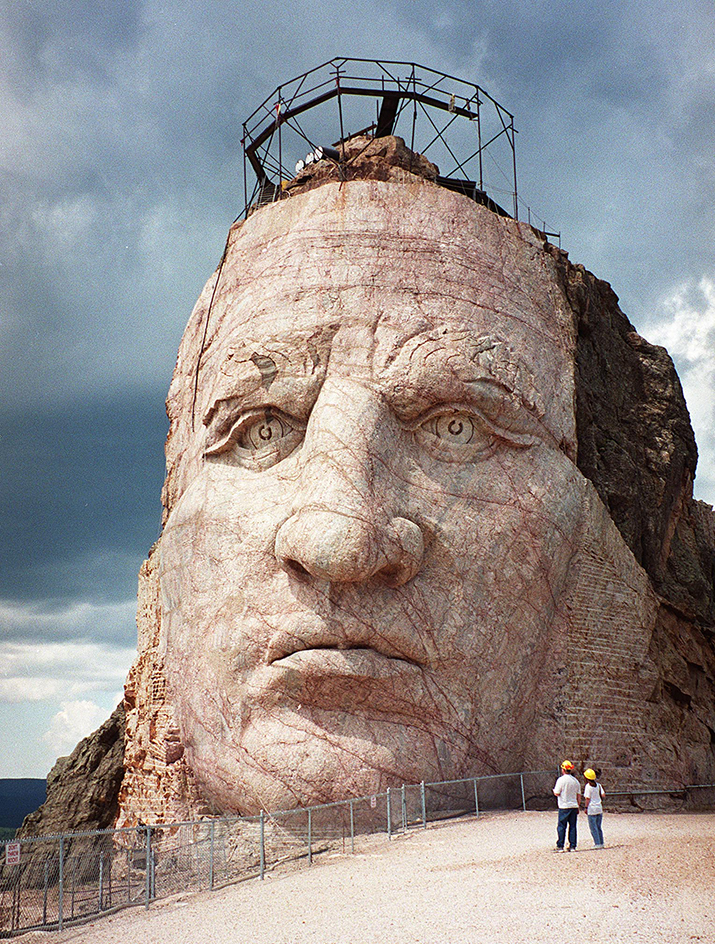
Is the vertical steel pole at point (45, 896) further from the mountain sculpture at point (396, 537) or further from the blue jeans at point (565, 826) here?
the blue jeans at point (565, 826)

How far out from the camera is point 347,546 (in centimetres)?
1112

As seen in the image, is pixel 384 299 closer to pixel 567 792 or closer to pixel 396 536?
pixel 396 536

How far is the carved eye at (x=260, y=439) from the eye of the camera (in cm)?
1265

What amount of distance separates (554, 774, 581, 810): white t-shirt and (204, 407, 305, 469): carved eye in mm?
5377

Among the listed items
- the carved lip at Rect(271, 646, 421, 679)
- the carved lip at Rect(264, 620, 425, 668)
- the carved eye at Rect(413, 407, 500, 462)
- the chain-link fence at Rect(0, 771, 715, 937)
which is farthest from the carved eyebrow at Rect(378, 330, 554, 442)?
the chain-link fence at Rect(0, 771, 715, 937)

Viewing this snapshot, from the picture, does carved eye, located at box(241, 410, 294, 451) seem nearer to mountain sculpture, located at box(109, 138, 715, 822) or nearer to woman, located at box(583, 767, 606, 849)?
mountain sculpture, located at box(109, 138, 715, 822)

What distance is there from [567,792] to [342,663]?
2.95 m

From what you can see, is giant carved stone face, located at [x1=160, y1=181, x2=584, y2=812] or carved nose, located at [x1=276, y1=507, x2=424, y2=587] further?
giant carved stone face, located at [x1=160, y1=181, x2=584, y2=812]

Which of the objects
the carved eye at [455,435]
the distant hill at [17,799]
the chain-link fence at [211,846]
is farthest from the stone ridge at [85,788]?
the distant hill at [17,799]

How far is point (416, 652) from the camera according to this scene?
38.3 ft

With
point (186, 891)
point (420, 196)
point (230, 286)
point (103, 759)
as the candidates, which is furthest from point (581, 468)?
point (103, 759)

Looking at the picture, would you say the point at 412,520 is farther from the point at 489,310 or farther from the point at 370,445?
the point at 489,310

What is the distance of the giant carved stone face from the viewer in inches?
449

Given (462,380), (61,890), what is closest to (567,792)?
(61,890)
